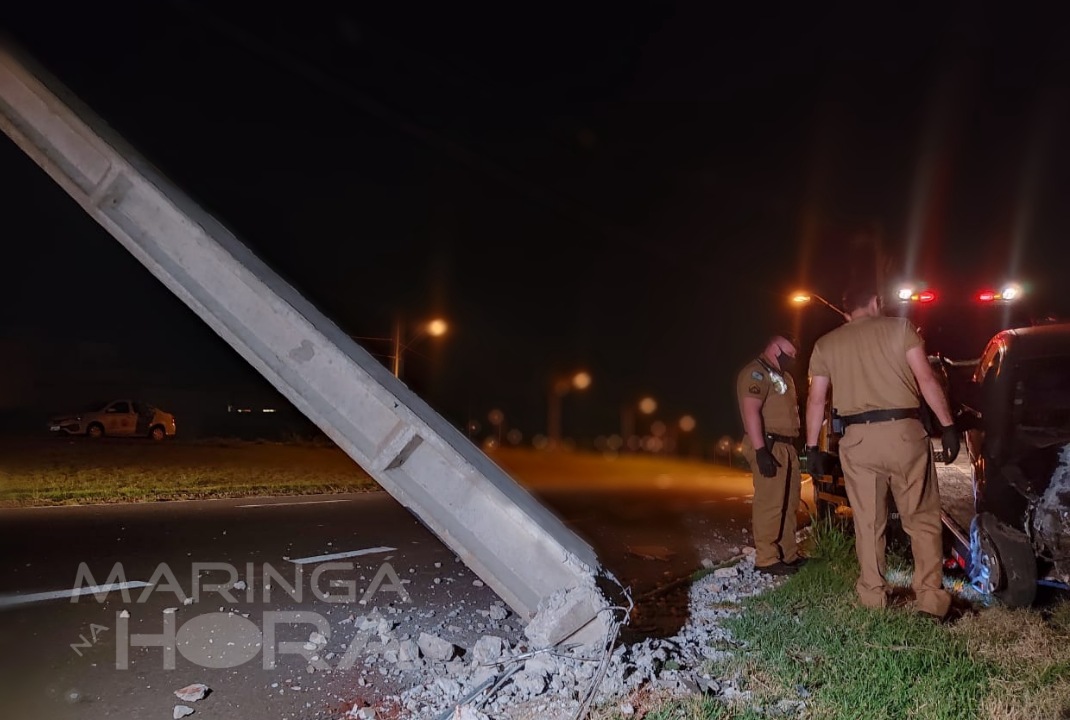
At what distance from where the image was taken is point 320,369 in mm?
4176

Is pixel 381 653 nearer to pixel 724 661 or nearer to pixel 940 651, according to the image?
pixel 724 661

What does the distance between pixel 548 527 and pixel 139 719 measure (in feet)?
6.58

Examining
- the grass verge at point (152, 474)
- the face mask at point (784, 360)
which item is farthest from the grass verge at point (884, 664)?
the grass verge at point (152, 474)

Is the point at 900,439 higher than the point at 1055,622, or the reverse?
the point at 900,439

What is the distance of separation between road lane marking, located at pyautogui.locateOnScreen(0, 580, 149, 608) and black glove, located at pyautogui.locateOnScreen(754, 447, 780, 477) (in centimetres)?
461

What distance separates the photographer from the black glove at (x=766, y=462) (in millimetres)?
5906

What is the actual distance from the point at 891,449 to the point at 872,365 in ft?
1.70

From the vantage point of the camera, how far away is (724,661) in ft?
11.8

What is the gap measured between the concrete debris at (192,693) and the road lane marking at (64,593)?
1860 mm

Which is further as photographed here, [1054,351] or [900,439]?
[1054,351]

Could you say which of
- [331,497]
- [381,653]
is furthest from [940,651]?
[331,497]

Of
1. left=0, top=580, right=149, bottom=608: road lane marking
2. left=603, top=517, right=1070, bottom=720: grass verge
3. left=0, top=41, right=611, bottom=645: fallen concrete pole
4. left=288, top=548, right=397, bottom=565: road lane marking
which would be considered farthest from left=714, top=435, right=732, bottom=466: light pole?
left=0, top=41, right=611, bottom=645: fallen concrete pole

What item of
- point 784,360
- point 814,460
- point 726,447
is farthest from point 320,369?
point 726,447

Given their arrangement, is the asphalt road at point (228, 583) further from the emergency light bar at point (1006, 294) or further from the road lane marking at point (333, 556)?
the emergency light bar at point (1006, 294)
